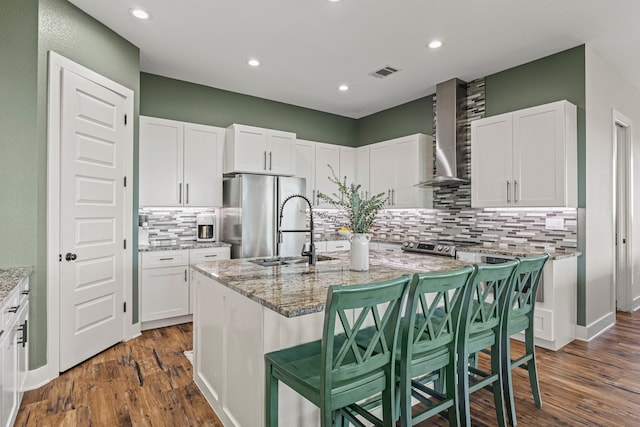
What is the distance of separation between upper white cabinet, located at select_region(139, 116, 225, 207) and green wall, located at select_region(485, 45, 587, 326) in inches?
138

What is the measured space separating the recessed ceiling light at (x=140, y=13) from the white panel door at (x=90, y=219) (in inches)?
27.8

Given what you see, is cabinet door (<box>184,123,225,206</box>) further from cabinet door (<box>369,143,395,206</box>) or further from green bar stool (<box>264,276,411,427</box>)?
green bar stool (<box>264,276,411,427</box>)

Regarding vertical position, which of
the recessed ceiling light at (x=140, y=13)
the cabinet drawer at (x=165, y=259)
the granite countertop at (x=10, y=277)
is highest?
the recessed ceiling light at (x=140, y=13)

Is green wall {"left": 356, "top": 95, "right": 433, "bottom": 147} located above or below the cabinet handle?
above

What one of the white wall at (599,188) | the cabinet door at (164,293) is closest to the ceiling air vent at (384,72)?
the white wall at (599,188)

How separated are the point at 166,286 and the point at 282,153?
7.58ft

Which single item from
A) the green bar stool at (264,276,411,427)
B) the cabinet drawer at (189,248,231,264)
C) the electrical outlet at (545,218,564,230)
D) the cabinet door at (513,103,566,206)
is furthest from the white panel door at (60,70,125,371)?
the electrical outlet at (545,218,564,230)

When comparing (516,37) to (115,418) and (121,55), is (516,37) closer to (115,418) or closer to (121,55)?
(121,55)

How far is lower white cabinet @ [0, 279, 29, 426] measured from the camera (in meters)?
1.76

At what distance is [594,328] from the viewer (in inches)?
143

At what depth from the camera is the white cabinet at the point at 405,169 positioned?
494 cm

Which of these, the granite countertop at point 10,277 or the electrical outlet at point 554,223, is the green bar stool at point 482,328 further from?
Answer: the granite countertop at point 10,277

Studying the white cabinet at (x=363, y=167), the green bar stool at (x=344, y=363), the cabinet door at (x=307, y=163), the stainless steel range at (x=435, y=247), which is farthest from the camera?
the white cabinet at (x=363, y=167)

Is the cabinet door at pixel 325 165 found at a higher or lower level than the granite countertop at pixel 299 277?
higher
